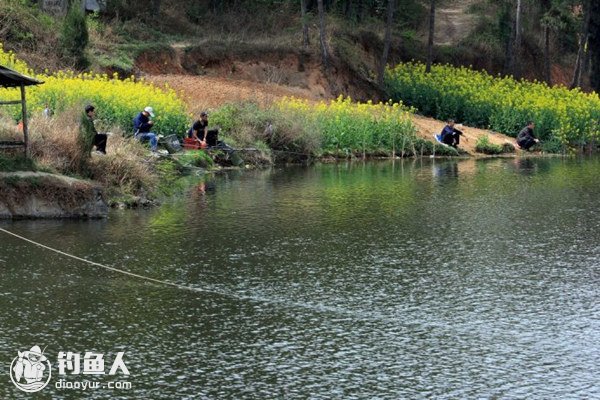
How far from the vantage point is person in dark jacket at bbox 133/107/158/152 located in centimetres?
3056

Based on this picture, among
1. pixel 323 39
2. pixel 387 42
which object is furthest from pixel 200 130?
pixel 387 42

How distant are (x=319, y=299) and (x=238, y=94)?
85.2 feet

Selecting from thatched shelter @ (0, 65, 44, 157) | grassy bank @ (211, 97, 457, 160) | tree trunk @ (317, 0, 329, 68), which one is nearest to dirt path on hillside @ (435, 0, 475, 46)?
tree trunk @ (317, 0, 329, 68)

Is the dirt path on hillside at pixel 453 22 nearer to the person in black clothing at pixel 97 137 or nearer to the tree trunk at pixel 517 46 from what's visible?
the tree trunk at pixel 517 46

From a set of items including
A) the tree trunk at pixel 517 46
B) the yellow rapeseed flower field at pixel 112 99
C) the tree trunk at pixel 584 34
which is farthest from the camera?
the tree trunk at pixel 584 34

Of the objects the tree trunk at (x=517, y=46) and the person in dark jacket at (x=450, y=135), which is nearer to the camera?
the person in dark jacket at (x=450, y=135)

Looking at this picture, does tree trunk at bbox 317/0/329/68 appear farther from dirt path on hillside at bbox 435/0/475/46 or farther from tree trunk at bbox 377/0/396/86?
dirt path on hillside at bbox 435/0/475/46

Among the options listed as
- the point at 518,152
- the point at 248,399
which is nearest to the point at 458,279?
the point at 248,399

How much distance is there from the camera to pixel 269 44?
157 feet

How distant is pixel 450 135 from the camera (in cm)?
4178

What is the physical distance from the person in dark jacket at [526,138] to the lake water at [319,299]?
18.4 m

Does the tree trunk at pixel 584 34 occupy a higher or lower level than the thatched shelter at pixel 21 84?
higher

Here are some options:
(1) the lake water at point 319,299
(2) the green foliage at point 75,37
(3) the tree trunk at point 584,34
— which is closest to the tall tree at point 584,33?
(3) the tree trunk at point 584,34

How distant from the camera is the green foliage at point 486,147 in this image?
142 ft
